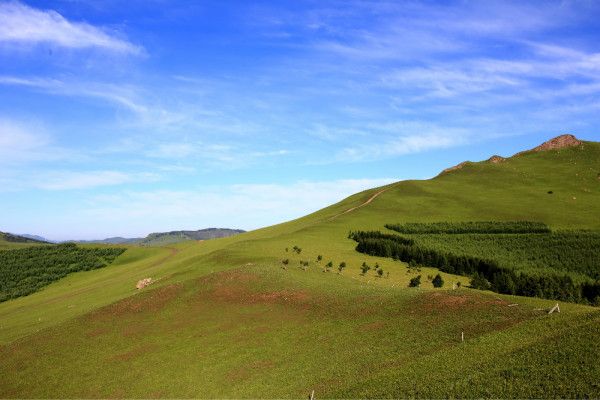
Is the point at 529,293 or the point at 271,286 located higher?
the point at 271,286

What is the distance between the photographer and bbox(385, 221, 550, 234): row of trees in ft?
323

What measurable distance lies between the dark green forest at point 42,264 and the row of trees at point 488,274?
82.2m

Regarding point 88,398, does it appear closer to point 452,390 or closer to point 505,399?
point 452,390

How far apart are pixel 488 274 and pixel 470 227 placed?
103 feet

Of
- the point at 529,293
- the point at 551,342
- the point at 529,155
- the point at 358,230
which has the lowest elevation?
the point at 529,293

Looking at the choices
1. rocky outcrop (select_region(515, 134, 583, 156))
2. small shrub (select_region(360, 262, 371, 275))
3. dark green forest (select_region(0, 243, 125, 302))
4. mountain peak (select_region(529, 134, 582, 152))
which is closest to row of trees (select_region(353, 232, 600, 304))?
small shrub (select_region(360, 262, 371, 275))

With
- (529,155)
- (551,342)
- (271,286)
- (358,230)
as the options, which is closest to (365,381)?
(551,342)

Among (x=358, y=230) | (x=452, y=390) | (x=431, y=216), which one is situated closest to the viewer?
(x=452, y=390)

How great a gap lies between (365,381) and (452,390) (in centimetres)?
647

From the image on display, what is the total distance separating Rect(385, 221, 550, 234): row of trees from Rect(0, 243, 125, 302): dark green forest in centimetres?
8740

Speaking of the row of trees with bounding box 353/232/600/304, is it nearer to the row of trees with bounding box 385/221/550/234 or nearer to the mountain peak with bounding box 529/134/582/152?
the row of trees with bounding box 385/221/550/234

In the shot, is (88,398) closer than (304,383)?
No

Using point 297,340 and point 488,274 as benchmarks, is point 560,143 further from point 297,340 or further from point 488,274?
point 297,340

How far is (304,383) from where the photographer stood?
30078mm
